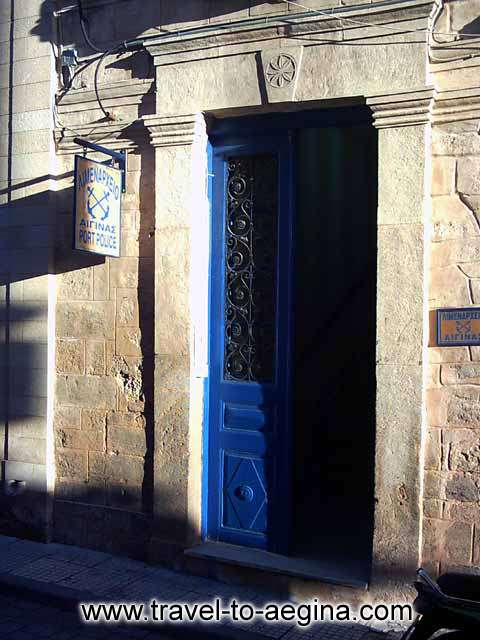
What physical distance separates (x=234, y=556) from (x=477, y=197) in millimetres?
3195

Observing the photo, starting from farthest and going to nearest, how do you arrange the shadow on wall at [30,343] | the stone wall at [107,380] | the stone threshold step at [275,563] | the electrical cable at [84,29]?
the shadow on wall at [30,343] < the electrical cable at [84,29] < the stone wall at [107,380] < the stone threshold step at [275,563]

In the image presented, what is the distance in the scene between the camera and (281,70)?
5438 mm

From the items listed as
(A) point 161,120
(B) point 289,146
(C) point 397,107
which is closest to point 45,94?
(A) point 161,120

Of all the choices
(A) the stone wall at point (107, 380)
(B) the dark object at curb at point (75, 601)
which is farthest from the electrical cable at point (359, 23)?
(B) the dark object at curb at point (75, 601)

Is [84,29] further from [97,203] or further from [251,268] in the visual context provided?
[251,268]

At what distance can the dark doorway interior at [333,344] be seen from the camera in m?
5.86

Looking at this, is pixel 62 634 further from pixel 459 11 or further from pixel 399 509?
pixel 459 11

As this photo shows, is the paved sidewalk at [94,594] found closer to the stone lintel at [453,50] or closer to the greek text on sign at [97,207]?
the greek text on sign at [97,207]

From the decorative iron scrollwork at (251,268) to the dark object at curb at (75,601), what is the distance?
189cm

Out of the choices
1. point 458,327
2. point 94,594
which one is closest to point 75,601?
point 94,594

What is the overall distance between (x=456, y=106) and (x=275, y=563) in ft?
11.6

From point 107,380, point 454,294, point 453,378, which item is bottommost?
point 107,380

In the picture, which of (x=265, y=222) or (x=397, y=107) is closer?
(x=397, y=107)

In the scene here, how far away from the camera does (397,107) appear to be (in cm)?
505
